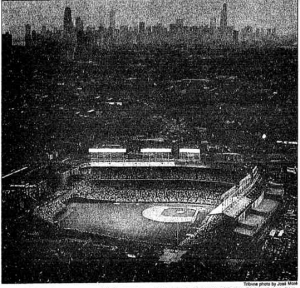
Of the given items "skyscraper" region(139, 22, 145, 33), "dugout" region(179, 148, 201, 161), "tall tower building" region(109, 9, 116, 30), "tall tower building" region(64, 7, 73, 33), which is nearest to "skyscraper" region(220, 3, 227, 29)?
"skyscraper" region(139, 22, 145, 33)

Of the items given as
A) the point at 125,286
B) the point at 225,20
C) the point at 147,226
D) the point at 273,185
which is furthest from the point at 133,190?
the point at 225,20

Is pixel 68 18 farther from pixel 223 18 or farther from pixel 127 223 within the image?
pixel 127 223

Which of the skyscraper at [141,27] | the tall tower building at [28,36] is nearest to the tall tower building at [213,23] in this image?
the skyscraper at [141,27]

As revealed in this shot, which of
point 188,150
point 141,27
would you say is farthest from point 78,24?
point 188,150

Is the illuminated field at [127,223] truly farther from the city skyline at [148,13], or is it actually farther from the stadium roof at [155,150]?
the city skyline at [148,13]

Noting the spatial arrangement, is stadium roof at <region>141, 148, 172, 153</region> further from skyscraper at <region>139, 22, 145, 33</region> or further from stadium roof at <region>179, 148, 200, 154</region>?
skyscraper at <region>139, 22, 145, 33</region>

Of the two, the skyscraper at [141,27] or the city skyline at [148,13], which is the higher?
the city skyline at [148,13]

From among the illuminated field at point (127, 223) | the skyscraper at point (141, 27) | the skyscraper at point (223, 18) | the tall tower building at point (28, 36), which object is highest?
the skyscraper at point (223, 18)

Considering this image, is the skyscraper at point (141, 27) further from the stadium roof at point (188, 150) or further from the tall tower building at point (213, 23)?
the stadium roof at point (188, 150)
